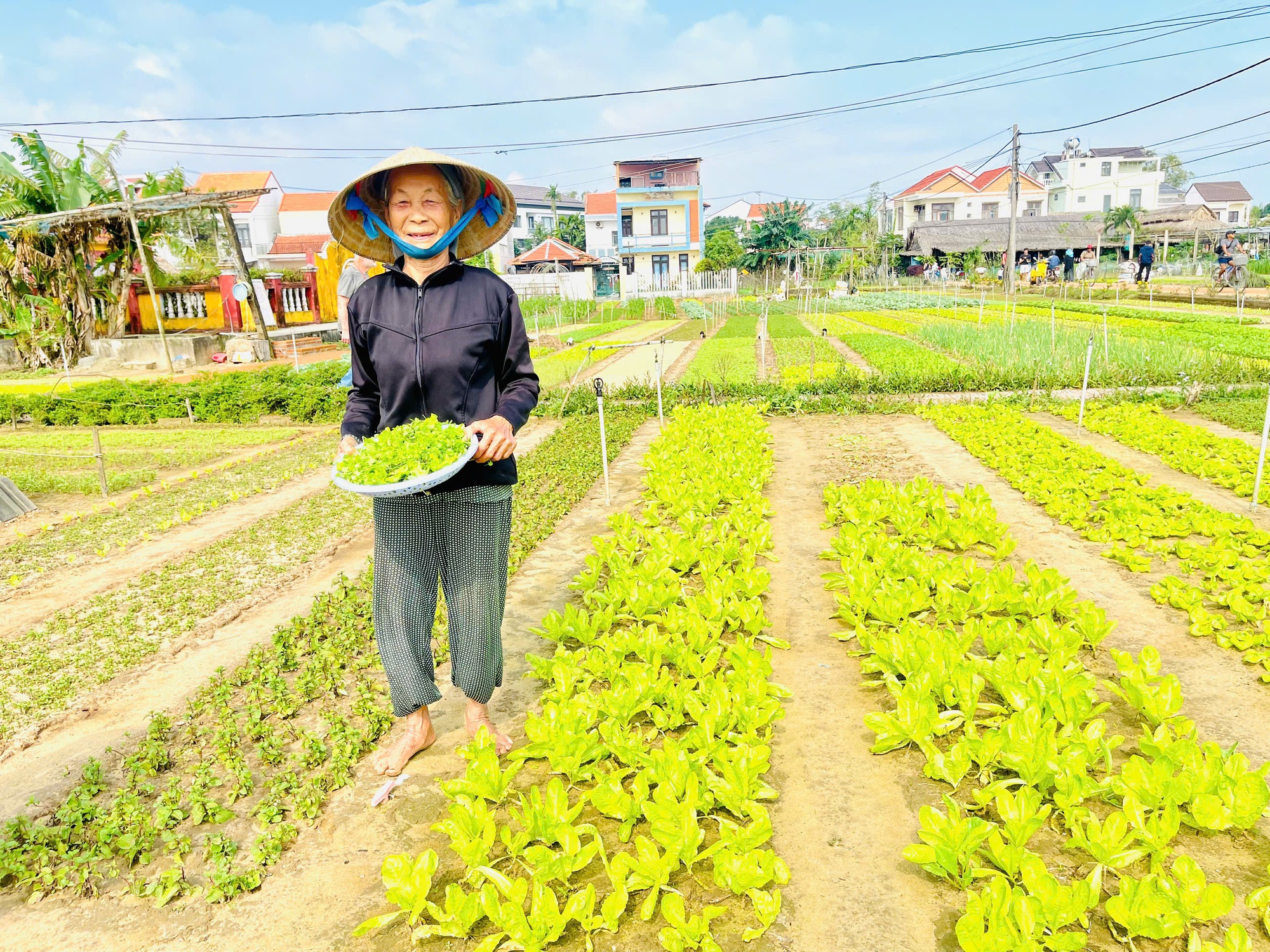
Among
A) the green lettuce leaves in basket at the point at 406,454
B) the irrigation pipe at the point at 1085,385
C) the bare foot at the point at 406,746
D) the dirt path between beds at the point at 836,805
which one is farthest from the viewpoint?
the irrigation pipe at the point at 1085,385

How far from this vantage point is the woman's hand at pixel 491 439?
2.62 meters

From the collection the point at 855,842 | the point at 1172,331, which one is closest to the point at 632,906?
the point at 855,842

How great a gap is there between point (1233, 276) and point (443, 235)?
32.1m

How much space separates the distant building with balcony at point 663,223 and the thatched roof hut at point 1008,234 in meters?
13.8

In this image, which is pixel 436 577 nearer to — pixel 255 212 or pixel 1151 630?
pixel 1151 630

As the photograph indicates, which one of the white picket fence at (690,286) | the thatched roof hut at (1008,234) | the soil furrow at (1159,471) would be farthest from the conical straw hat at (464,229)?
the thatched roof hut at (1008,234)

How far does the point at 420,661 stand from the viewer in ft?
9.73

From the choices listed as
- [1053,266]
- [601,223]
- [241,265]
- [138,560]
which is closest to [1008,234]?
[1053,266]

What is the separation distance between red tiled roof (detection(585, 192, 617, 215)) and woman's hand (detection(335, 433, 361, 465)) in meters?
64.6

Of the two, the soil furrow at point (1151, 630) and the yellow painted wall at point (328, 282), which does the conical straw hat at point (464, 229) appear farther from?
the yellow painted wall at point (328, 282)

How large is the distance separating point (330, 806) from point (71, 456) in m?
9.21

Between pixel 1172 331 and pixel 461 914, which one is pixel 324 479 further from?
pixel 1172 331

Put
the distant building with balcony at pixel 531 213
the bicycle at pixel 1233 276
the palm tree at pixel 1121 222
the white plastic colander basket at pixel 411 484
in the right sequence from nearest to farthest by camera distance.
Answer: the white plastic colander basket at pixel 411 484, the bicycle at pixel 1233 276, the palm tree at pixel 1121 222, the distant building with balcony at pixel 531 213

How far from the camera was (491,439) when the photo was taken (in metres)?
2.62
